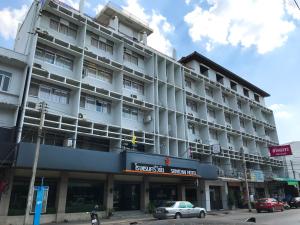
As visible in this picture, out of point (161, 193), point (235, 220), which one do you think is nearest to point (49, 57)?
point (161, 193)

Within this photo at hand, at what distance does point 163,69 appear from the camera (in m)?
31.4

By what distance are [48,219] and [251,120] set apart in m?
33.9

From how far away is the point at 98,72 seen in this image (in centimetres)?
2580

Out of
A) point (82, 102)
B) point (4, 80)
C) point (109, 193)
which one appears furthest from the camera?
point (82, 102)

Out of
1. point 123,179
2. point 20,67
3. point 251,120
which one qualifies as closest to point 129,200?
point 123,179

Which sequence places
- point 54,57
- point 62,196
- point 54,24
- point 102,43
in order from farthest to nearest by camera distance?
point 102,43
point 54,24
point 54,57
point 62,196

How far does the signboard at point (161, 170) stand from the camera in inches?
880

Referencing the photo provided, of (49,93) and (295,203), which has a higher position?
(49,93)

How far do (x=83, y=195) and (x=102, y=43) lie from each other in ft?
46.4

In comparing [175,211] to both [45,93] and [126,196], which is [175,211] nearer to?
[126,196]

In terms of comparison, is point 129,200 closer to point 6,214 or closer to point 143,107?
point 143,107

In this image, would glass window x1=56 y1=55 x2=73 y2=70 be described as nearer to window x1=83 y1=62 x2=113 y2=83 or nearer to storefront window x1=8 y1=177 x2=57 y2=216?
window x1=83 y1=62 x2=113 y2=83

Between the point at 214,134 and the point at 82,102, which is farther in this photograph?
the point at 214,134

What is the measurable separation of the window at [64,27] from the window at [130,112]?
816cm
